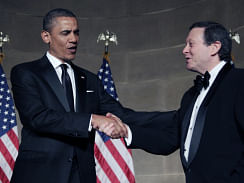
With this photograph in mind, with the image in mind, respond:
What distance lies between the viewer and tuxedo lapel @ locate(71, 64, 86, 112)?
425 cm

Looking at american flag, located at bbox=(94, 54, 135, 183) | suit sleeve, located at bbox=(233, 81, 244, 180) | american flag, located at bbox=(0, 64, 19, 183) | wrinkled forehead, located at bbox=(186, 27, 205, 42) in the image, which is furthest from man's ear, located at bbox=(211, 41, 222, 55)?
american flag, located at bbox=(0, 64, 19, 183)

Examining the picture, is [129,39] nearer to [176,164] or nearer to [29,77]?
[176,164]

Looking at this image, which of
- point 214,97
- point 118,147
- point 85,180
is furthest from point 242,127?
point 118,147

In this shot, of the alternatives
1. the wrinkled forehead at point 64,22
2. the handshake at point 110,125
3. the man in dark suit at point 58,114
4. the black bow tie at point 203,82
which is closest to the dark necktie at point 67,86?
the man in dark suit at point 58,114

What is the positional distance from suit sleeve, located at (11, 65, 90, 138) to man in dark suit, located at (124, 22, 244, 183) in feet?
2.47

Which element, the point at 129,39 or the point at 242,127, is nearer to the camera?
the point at 242,127

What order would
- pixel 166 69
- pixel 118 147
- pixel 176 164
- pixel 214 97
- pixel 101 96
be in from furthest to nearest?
pixel 166 69, pixel 176 164, pixel 118 147, pixel 101 96, pixel 214 97

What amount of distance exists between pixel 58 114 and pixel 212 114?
1.11m

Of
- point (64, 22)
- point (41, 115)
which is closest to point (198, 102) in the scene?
point (41, 115)

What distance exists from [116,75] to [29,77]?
4686 millimetres

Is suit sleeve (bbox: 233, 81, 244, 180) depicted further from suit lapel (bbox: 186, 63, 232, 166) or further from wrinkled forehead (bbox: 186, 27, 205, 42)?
wrinkled forehead (bbox: 186, 27, 205, 42)

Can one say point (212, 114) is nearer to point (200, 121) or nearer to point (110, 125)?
point (200, 121)

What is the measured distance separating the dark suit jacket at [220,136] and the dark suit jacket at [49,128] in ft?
2.42

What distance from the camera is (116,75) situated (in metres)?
8.91
